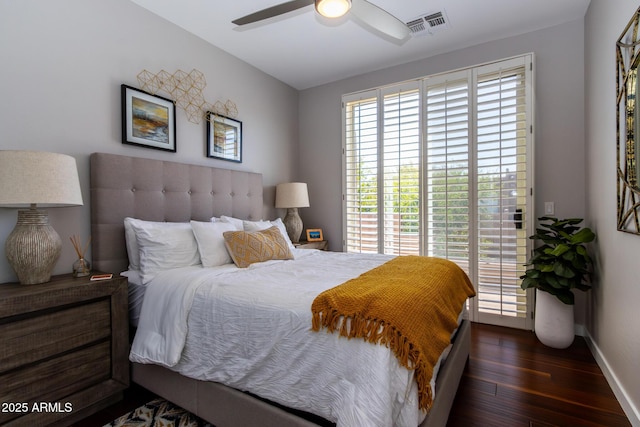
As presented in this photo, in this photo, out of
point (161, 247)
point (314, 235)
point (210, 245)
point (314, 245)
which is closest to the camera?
point (161, 247)

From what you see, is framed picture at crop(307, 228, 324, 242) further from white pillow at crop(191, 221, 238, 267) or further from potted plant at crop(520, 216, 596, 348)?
potted plant at crop(520, 216, 596, 348)

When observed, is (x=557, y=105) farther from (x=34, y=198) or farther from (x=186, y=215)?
(x=34, y=198)

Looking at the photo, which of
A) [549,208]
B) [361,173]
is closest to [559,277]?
[549,208]

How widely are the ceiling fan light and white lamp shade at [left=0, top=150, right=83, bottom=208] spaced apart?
1.70 meters

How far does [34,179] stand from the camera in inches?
63.9

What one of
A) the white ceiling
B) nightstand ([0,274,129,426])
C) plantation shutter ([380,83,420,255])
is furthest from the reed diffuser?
plantation shutter ([380,83,420,255])

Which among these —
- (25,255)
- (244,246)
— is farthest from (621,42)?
(25,255)

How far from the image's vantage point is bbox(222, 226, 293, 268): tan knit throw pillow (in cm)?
225

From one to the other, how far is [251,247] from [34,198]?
1.23 meters

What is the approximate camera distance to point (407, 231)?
349 cm

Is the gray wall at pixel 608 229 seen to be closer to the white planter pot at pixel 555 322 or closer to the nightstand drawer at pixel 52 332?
the white planter pot at pixel 555 322

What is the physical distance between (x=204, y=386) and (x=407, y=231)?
Answer: 100 inches

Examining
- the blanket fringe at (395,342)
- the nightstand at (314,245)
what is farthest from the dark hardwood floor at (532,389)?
the nightstand at (314,245)

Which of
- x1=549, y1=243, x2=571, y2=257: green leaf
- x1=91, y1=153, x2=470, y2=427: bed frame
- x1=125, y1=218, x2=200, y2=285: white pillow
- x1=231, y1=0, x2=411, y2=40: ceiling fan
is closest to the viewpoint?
x1=91, y1=153, x2=470, y2=427: bed frame
